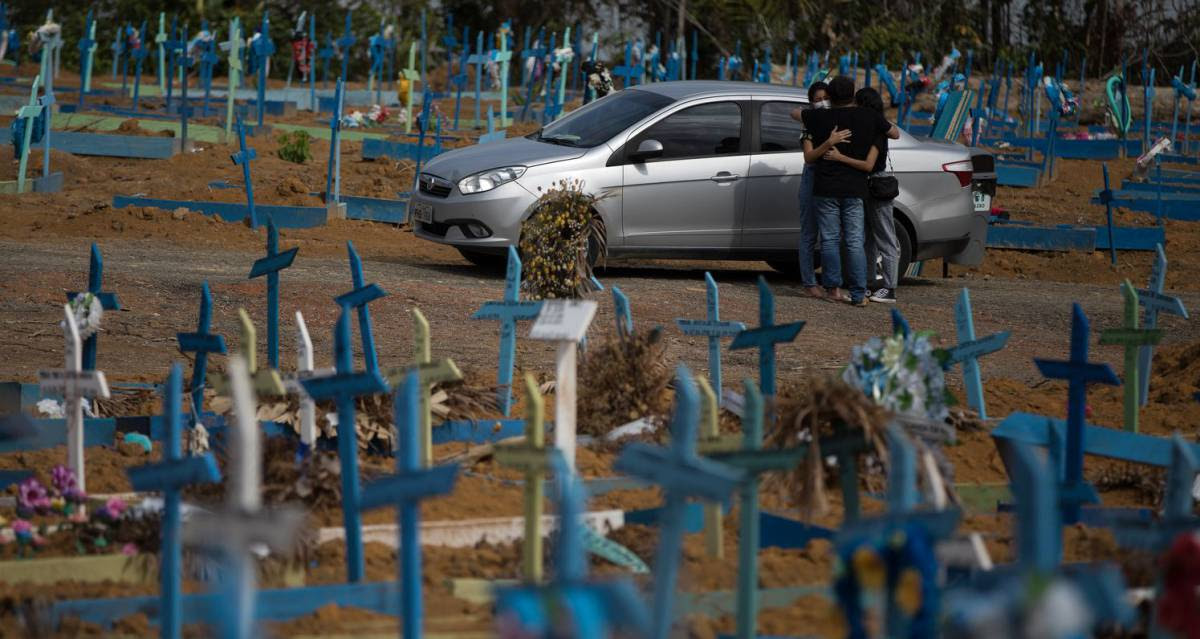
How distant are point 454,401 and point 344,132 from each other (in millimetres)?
Answer: 14597

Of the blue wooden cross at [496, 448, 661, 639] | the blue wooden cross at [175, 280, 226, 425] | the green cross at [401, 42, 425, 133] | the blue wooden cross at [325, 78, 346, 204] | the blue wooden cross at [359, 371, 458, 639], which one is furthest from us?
the green cross at [401, 42, 425, 133]

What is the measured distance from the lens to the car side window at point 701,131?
1129cm

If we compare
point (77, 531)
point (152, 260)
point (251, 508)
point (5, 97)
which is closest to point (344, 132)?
point (5, 97)

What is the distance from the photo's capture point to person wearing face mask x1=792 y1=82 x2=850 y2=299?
1093cm

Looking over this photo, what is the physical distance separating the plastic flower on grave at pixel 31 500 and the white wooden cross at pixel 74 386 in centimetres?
12

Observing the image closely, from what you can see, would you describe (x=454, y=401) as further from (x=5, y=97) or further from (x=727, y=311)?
(x=5, y=97)

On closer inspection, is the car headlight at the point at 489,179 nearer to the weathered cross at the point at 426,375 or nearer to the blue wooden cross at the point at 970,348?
the blue wooden cross at the point at 970,348

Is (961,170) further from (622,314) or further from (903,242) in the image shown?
(622,314)

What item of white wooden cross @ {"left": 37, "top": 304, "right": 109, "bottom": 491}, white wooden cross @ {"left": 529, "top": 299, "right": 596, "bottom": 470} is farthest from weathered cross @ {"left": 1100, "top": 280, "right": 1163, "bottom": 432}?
white wooden cross @ {"left": 37, "top": 304, "right": 109, "bottom": 491}

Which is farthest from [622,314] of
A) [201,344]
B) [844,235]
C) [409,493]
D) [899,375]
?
[844,235]

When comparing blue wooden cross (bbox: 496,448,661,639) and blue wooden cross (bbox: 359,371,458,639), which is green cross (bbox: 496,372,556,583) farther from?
blue wooden cross (bbox: 496,448,661,639)

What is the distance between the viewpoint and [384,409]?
6.03m

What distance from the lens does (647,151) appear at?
11.0 m

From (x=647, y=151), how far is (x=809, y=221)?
3.99 ft
